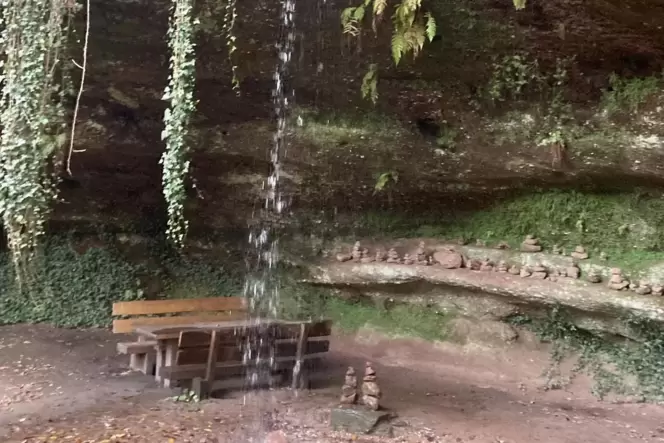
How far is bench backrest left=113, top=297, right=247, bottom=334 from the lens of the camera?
7.29 metres

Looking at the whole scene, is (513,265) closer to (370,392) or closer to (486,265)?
(486,265)

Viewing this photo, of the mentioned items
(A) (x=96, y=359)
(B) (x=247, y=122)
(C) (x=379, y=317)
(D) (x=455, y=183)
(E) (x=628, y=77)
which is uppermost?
(E) (x=628, y=77)

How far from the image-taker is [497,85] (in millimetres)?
6992

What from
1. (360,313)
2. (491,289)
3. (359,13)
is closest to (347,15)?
(359,13)

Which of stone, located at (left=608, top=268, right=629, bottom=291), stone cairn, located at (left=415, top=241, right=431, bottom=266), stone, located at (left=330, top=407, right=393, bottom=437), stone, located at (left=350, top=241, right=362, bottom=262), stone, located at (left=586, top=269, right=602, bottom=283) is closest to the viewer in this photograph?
stone, located at (left=330, top=407, right=393, bottom=437)

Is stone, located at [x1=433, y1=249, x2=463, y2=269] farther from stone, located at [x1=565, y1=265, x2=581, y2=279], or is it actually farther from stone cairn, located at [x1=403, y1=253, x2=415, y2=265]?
stone, located at [x1=565, y1=265, x2=581, y2=279]

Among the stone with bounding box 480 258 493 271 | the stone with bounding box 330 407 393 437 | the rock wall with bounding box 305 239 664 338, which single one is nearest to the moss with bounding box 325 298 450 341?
the rock wall with bounding box 305 239 664 338

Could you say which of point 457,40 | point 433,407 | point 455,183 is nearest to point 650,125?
point 457,40

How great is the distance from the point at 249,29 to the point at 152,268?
7.17 metres

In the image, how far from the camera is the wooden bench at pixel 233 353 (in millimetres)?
6367

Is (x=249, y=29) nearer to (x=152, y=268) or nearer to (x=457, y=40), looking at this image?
(x=457, y=40)

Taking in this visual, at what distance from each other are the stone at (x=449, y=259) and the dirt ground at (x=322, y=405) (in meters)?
1.29

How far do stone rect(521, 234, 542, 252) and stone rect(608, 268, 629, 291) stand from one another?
1.18 m

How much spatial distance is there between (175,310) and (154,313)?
29 cm
